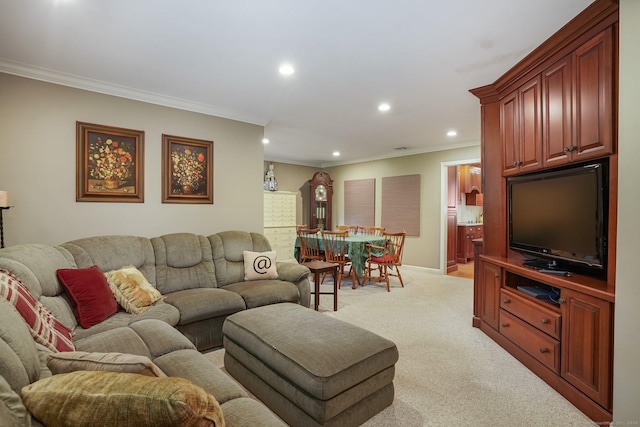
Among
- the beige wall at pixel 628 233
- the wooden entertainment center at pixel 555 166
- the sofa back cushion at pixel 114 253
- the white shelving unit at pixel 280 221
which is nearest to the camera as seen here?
the beige wall at pixel 628 233

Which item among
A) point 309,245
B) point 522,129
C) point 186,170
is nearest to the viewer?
point 522,129

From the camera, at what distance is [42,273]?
209 cm

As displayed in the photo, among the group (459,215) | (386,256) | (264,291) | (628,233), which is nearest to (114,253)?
(264,291)

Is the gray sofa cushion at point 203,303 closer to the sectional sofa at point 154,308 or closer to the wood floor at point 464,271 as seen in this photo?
the sectional sofa at point 154,308

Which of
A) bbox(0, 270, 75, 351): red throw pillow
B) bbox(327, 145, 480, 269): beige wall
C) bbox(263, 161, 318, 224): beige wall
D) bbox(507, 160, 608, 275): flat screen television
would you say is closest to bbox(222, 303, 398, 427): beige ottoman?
bbox(0, 270, 75, 351): red throw pillow

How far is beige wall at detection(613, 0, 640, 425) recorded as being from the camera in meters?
1.53

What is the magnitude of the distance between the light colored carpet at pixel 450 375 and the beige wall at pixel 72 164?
176 centimetres

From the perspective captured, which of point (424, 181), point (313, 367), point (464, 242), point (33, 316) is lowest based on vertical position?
point (313, 367)

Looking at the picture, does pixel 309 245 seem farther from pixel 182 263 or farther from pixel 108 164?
pixel 108 164

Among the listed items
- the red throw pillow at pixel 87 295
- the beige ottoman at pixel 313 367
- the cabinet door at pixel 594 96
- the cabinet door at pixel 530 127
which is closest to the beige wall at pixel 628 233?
the cabinet door at pixel 594 96

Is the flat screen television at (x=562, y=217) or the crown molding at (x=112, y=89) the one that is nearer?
the flat screen television at (x=562, y=217)

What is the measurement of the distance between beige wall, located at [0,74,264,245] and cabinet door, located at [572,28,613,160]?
3.49 metres

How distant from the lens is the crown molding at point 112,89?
2.76 m

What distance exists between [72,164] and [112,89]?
2.78ft
